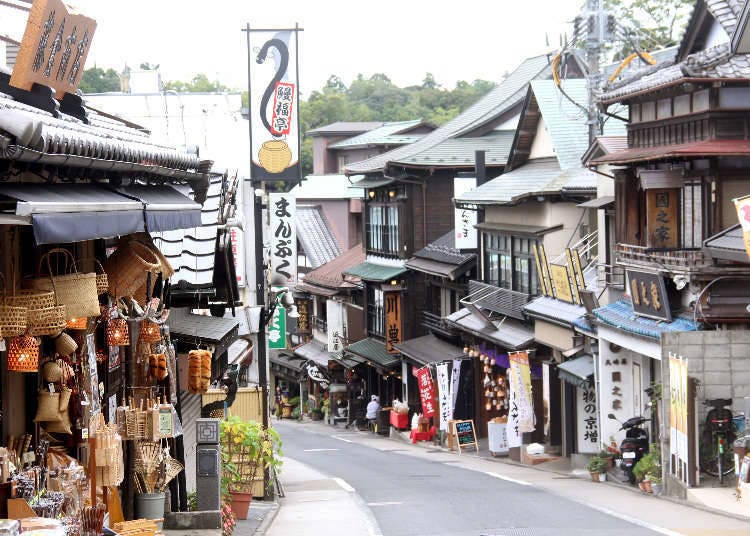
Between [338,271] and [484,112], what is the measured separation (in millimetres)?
14781

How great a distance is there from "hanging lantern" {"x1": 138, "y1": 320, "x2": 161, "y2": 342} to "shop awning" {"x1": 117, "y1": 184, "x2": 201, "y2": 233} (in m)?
2.46

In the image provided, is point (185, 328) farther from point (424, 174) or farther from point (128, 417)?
point (424, 174)

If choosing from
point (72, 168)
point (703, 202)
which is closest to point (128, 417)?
point (72, 168)

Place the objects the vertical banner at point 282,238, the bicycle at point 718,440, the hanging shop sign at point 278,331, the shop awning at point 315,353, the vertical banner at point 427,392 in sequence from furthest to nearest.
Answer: the shop awning at point 315,353 → the vertical banner at point 427,392 → the hanging shop sign at point 278,331 → the vertical banner at point 282,238 → the bicycle at point 718,440

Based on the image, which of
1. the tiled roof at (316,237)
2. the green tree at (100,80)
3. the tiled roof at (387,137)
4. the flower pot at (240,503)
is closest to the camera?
the flower pot at (240,503)

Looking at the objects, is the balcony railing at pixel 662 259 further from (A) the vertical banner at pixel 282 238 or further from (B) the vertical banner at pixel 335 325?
(B) the vertical banner at pixel 335 325

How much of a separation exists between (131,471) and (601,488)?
1547 centimetres

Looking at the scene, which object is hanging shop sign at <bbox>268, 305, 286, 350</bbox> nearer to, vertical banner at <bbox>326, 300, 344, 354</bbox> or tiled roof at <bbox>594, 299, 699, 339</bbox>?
tiled roof at <bbox>594, 299, 699, 339</bbox>

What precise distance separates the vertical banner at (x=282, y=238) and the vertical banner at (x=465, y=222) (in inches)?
358

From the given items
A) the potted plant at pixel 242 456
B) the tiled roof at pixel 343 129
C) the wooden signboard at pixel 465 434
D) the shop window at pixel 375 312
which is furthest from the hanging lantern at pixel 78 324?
the tiled roof at pixel 343 129

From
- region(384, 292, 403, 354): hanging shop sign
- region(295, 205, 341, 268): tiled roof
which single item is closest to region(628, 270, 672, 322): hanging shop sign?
region(384, 292, 403, 354): hanging shop sign

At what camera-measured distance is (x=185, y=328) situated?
17.8m

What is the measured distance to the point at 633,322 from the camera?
27125 mm

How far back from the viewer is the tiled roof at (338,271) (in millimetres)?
59900
